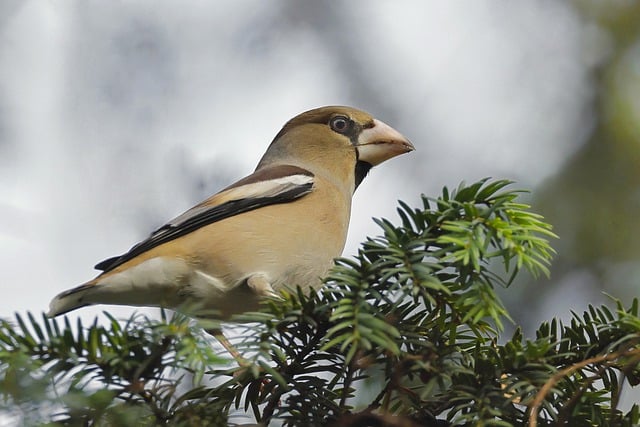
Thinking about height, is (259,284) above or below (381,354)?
above

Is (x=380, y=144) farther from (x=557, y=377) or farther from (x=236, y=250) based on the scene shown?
(x=557, y=377)

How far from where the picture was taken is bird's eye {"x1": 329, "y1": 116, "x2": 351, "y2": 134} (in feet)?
12.1

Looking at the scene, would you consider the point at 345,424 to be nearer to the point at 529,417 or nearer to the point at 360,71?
the point at 529,417

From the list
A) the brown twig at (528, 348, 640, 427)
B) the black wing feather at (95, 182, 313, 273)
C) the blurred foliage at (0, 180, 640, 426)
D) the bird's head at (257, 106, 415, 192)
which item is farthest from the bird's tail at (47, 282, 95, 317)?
the brown twig at (528, 348, 640, 427)

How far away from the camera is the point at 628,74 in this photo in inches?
162

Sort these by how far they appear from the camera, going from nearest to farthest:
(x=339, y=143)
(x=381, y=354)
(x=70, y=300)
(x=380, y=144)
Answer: (x=381, y=354) → (x=70, y=300) → (x=380, y=144) → (x=339, y=143)

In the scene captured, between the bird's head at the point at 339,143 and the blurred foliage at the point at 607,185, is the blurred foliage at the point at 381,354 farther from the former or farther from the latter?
the blurred foliage at the point at 607,185

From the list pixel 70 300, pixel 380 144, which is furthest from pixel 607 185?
pixel 70 300

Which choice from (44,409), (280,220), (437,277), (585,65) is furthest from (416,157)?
(44,409)

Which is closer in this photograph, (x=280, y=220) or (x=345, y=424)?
(x=345, y=424)

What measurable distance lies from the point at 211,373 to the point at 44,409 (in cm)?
54

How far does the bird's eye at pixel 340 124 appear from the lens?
3676 millimetres

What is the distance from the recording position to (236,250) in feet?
8.77

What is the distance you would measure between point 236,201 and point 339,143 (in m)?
0.81
